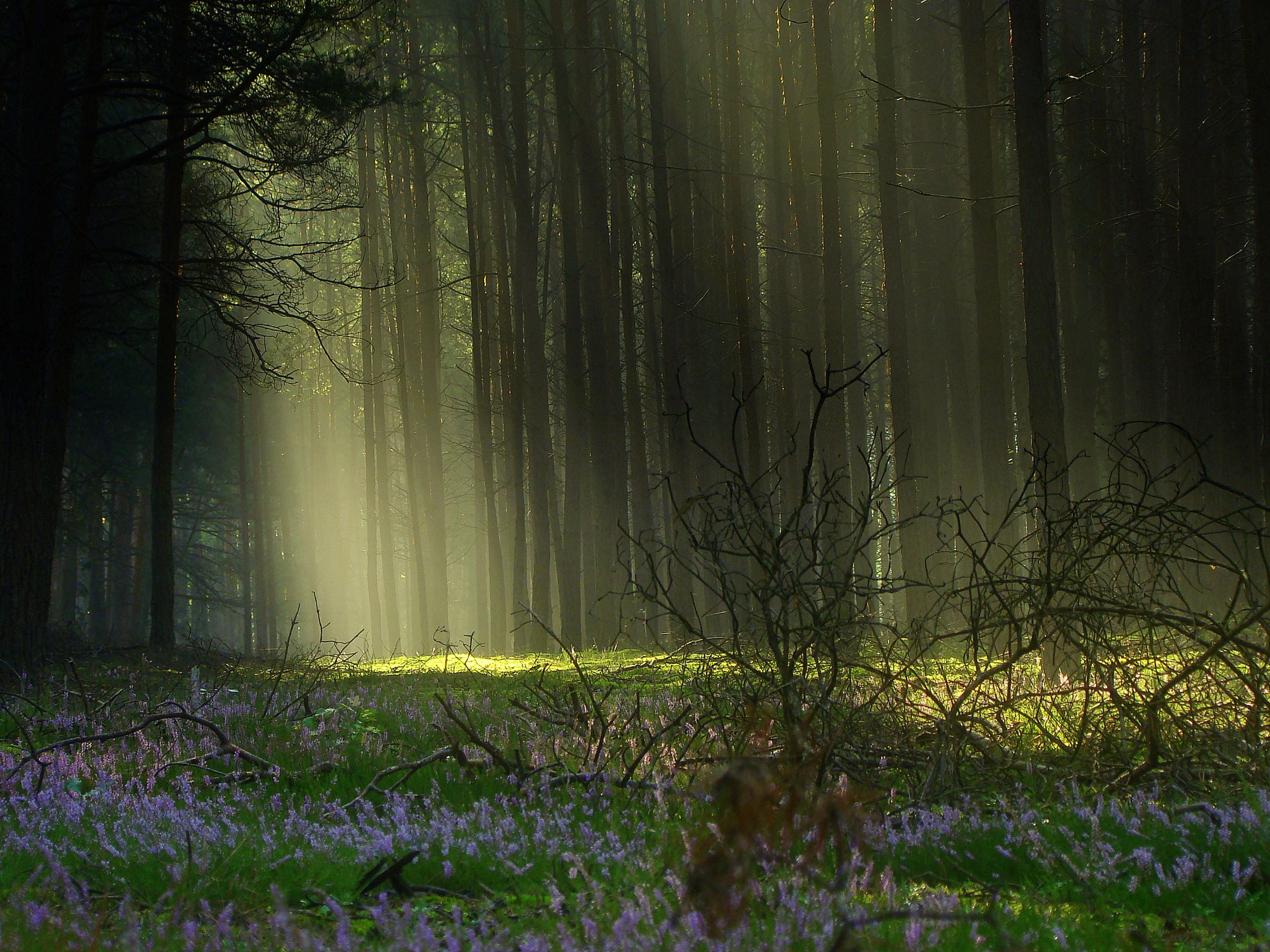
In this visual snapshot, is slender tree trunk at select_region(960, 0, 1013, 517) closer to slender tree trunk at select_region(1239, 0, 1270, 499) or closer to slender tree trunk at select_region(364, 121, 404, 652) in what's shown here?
slender tree trunk at select_region(1239, 0, 1270, 499)

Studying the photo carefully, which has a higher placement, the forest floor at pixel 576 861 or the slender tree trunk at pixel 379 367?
the slender tree trunk at pixel 379 367

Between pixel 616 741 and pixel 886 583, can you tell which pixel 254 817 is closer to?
pixel 616 741

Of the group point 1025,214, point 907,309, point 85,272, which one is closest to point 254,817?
point 1025,214

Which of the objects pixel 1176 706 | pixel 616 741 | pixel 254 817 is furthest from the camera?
pixel 1176 706

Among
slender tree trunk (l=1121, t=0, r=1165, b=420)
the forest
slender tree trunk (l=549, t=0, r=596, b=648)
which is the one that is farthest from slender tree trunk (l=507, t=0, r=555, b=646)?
slender tree trunk (l=1121, t=0, r=1165, b=420)

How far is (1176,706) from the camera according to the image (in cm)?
589

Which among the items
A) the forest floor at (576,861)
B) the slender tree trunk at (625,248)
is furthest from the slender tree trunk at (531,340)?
the forest floor at (576,861)

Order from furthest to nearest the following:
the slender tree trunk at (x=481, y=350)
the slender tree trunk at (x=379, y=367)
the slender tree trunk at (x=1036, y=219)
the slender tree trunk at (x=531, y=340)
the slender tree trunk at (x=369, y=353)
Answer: the slender tree trunk at (x=379, y=367), the slender tree trunk at (x=369, y=353), the slender tree trunk at (x=481, y=350), the slender tree trunk at (x=531, y=340), the slender tree trunk at (x=1036, y=219)

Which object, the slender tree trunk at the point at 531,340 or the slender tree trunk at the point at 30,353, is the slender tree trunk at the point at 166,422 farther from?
the slender tree trunk at the point at 531,340

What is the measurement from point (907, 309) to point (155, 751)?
2482 cm

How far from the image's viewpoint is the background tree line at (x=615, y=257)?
1051 centimetres

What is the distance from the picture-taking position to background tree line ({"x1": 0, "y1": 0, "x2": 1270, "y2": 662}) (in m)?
10.5

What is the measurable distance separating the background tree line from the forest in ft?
0.42

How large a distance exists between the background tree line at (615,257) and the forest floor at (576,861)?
120 centimetres
